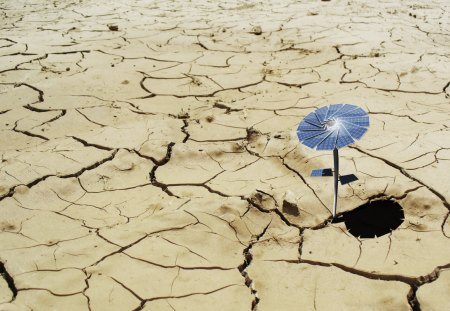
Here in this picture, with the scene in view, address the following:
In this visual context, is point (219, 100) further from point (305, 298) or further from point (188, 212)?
point (305, 298)

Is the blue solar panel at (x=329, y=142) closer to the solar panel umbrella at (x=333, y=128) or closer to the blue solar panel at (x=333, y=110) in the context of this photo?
the solar panel umbrella at (x=333, y=128)

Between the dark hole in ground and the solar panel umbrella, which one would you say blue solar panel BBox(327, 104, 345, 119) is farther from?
the dark hole in ground

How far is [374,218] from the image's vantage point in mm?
2076

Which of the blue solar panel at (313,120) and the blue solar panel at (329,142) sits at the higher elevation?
the blue solar panel at (313,120)

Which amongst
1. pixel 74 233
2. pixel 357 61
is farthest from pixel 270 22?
pixel 74 233

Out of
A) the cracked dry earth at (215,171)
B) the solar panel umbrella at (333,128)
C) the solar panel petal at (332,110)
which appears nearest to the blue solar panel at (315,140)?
the solar panel umbrella at (333,128)

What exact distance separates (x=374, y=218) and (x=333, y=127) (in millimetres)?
548

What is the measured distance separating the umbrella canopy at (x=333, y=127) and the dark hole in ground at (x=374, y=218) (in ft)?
1.59

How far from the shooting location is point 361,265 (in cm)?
183

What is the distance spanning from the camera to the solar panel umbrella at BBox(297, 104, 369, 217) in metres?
1.78

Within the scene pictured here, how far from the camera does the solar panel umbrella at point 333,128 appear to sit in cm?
178

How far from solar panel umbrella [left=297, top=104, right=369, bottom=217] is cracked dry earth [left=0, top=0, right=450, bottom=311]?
0.45 meters

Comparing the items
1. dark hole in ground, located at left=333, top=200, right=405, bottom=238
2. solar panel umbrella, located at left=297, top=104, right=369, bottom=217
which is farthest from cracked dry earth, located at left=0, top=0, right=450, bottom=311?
Result: solar panel umbrella, located at left=297, top=104, right=369, bottom=217

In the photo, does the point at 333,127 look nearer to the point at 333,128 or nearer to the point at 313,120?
the point at 333,128
